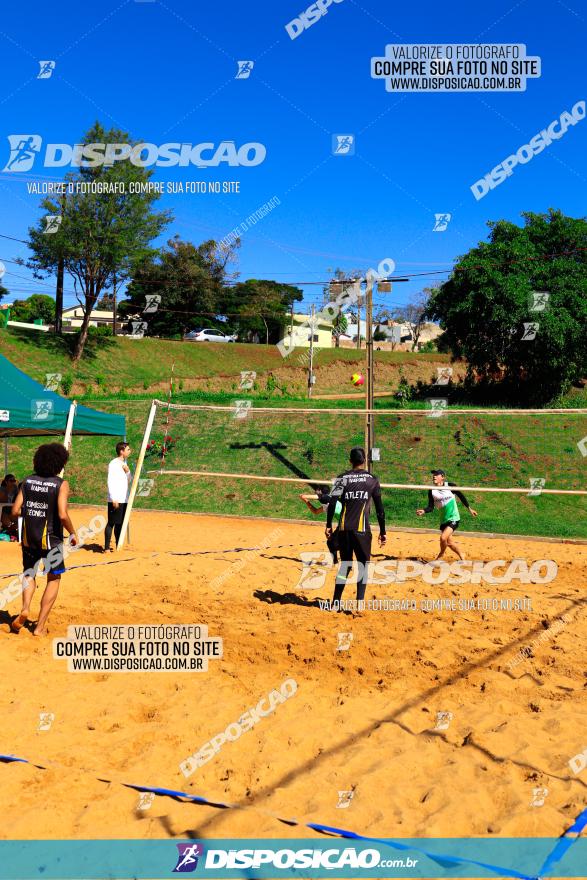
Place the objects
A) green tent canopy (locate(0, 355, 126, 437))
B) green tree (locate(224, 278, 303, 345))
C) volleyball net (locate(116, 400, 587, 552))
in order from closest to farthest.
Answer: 1. green tent canopy (locate(0, 355, 126, 437))
2. volleyball net (locate(116, 400, 587, 552))
3. green tree (locate(224, 278, 303, 345))

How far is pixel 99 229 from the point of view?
3425 cm

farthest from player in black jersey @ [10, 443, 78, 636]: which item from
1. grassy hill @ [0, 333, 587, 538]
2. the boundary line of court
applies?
grassy hill @ [0, 333, 587, 538]

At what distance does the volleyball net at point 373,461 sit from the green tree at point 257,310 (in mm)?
38513

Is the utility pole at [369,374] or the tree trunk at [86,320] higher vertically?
the tree trunk at [86,320]

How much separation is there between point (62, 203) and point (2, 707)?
33.5 metres

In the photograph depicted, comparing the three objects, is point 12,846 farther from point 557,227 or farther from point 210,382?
point 210,382

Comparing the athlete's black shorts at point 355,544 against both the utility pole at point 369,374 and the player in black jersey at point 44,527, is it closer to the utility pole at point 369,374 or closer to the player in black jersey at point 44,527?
the player in black jersey at point 44,527

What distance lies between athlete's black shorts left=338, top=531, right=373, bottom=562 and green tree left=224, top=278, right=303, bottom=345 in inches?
2100

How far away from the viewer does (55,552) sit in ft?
23.3

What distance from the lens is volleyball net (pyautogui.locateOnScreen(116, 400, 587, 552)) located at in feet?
60.5

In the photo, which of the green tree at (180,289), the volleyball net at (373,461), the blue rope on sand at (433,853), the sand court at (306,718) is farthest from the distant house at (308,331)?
the blue rope on sand at (433,853)

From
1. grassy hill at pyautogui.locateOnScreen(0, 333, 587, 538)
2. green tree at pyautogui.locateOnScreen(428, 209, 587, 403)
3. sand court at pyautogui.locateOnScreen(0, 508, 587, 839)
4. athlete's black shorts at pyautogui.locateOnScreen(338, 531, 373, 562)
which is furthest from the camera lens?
green tree at pyautogui.locateOnScreen(428, 209, 587, 403)

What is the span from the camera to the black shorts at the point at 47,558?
7070mm

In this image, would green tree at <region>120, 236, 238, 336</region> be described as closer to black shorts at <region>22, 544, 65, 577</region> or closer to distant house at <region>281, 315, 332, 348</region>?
distant house at <region>281, 315, 332, 348</region>
